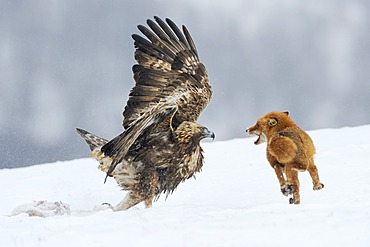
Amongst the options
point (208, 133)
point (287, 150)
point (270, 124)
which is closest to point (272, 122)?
point (270, 124)

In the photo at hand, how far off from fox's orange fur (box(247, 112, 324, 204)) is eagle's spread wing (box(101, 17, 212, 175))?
1.13 meters

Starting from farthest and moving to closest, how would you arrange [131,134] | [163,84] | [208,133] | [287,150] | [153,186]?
1. [163,84]
2. [153,186]
3. [208,133]
4. [131,134]
5. [287,150]

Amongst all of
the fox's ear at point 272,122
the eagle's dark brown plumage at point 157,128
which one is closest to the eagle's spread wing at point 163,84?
the eagle's dark brown plumage at point 157,128

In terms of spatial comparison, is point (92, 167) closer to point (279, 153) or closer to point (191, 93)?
point (191, 93)

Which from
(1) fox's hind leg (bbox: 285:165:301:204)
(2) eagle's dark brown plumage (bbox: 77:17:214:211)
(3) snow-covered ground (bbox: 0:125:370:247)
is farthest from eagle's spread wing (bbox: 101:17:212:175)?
(1) fox's hind leg (bbox: 285:165:301:204)

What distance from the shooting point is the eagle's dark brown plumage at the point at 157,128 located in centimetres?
694

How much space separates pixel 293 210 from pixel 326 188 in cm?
312

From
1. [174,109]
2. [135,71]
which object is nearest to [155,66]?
[135,71]

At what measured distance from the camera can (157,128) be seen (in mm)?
7105

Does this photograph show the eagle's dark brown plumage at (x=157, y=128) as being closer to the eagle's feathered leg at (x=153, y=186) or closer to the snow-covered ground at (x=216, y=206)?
the eagle's feathered leg at (x=153, y=186)

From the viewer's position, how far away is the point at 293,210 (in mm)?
4871

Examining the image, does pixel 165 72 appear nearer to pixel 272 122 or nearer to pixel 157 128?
pixel 157 128

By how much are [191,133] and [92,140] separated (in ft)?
4.68

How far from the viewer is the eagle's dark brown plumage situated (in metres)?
6.94
